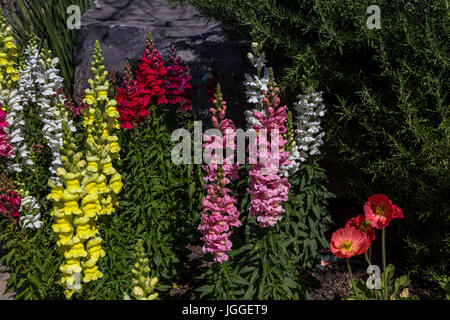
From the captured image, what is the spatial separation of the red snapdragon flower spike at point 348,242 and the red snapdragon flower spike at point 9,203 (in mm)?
2267

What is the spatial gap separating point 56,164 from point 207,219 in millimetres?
1488

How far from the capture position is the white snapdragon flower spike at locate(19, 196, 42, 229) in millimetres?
3447

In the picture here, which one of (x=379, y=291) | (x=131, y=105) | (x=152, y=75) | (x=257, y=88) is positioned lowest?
(x=379, y=291)

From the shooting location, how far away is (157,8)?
24.4ft

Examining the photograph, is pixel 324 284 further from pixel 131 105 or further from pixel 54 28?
pixel 54 28

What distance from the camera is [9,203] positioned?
3.16 meters

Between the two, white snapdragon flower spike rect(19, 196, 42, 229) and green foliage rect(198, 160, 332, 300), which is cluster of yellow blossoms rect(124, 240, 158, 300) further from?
white snapdragon flower spike rect(19, 196, 42, 229)

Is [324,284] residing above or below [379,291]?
below

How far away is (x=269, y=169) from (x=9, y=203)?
1.84 m

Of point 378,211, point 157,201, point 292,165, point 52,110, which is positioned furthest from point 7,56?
point 378,211

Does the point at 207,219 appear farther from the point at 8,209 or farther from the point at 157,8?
the point at 157,8

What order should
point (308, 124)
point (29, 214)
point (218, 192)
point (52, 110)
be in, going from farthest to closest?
point (52, 110) → point (308, 124) → point (29, 214) → point (218, 192)

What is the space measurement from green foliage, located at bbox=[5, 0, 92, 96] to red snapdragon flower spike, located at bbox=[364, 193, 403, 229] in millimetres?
5027

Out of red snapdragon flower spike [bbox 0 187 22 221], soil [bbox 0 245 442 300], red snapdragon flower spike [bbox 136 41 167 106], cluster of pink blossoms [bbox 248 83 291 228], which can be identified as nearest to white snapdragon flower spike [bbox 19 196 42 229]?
red snapdragon flower spike [bbox 0 187 22 221]
